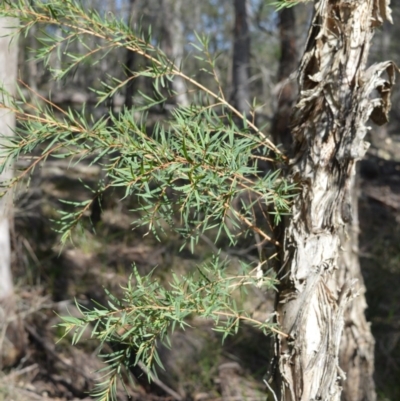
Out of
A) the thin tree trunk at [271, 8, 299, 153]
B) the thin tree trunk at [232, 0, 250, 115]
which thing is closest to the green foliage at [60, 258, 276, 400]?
the thin tree trunk at [271, 8, 299, 153]

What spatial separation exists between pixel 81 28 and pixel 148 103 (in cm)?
24

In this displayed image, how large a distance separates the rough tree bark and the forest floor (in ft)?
6.90

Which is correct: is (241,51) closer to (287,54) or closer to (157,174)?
(287,54)

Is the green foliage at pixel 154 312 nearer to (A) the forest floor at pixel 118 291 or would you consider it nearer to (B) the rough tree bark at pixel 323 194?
(B) the rough tree bark at pixel 323 194

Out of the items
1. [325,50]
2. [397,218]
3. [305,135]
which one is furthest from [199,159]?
[397,218]

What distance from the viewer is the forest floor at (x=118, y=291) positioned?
14.3ft

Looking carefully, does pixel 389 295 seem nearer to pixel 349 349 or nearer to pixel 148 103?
pixel 349 349

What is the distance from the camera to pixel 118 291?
570 centimetres

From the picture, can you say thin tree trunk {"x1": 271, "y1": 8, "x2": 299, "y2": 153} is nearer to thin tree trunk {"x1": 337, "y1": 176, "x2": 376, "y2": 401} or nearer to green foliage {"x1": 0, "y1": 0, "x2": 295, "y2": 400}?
thin tree trunk {"x1": 337, "y1": 176, "x2": 376, "y2": 401}

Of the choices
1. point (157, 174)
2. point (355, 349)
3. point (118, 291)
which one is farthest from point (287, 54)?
point (157, 174)

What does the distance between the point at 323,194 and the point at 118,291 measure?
464 cm

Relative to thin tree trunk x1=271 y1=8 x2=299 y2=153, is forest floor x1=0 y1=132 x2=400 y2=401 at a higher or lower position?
lower

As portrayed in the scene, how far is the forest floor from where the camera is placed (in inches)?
172

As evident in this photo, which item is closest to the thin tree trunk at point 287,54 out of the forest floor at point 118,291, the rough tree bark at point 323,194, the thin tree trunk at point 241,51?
the thin tree trunk at point 241,51
